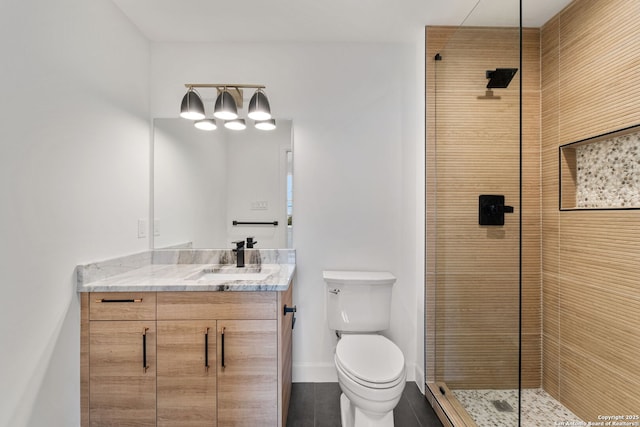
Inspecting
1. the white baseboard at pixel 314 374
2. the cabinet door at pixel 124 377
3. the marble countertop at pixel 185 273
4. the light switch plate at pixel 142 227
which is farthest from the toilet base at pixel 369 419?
the light switch plate at pixel 142 227

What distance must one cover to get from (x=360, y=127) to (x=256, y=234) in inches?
41.4

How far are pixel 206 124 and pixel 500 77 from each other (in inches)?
69.3

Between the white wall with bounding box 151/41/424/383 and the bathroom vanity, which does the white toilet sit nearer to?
the white wall with bounding box 151/41/424/383

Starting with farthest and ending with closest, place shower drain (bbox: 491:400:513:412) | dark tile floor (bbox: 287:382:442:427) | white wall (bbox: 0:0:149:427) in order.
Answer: dark tile floor (bbox: 287:382:442:427) → shower drain (bbox: 491:400:513:412) → white wall (bbox: 0:0:149:427)

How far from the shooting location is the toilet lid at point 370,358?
139 centimetres

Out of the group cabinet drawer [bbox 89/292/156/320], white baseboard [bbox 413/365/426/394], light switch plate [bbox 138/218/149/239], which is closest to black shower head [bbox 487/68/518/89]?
white baseboard [bbox 413/365/426/394]

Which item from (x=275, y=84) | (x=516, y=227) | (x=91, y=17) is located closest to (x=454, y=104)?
(x=516, y=227)

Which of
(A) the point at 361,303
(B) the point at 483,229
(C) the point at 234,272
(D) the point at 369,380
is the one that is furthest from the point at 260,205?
(B) the point at 483,229

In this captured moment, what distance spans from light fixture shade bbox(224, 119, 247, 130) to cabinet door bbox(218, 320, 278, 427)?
51.1 inches

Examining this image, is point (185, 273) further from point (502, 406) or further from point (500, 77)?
point (500, 77)

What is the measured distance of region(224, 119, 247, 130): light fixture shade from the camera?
2051 millimetres

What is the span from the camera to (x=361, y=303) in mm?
1875

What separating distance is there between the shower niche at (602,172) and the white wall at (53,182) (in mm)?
2631

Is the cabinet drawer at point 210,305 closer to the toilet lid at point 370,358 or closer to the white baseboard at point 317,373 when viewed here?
the toilet lid at point 370,358
